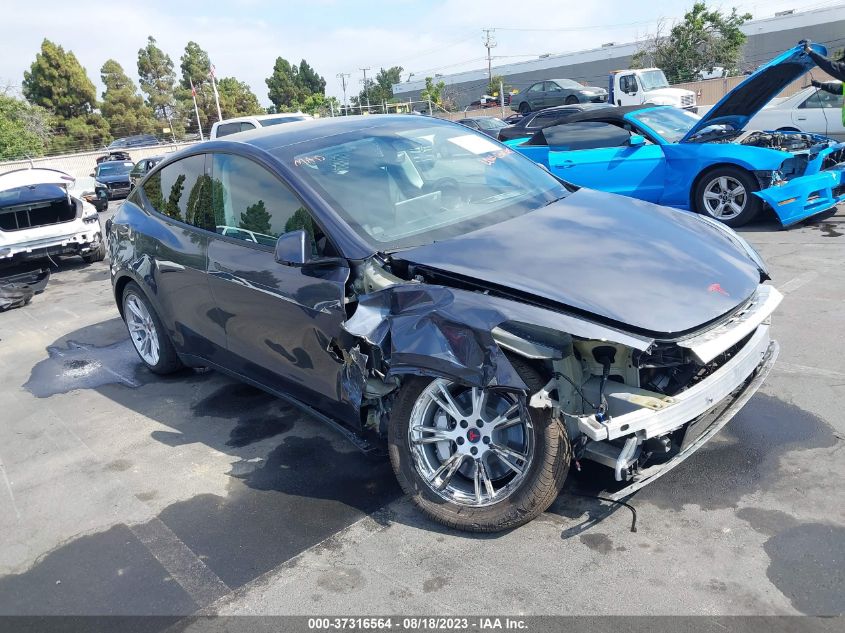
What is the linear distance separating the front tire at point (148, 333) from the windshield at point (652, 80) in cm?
2232

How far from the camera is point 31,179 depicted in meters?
10.2

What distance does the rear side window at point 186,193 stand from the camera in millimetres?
4273

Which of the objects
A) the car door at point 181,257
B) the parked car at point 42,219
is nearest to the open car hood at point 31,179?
the parked car at point 42,219

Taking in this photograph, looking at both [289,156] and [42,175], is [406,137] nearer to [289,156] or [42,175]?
[289,156]

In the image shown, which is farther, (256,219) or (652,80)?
(652,80)

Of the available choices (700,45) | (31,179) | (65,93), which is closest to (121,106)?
(65,93)

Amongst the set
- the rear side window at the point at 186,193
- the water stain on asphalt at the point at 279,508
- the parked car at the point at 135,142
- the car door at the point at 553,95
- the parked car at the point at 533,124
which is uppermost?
the parked car at the point at 135,142

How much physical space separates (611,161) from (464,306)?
6.47m

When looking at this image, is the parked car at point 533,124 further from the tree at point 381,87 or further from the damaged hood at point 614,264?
the tree at point 381,87

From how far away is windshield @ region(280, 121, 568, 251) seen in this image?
3.46 metres

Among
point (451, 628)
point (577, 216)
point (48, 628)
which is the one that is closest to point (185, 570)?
point (48, 628)

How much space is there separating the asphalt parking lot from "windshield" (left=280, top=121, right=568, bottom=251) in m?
1.34

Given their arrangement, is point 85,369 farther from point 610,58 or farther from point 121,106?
point 610,58

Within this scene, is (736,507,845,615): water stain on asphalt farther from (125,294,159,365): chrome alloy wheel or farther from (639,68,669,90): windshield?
(639,68,669,90): windshield
